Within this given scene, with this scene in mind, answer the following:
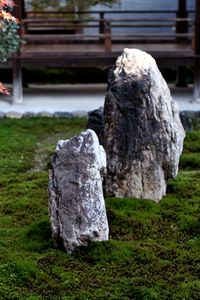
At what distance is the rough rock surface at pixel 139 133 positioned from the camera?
8.27 meters

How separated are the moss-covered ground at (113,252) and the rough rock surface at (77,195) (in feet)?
0.47

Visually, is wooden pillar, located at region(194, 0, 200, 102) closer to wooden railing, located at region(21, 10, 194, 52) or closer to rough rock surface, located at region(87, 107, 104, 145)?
wooden railing, located at region(21, 10, 194, 52)

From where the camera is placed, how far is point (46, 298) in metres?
6.22

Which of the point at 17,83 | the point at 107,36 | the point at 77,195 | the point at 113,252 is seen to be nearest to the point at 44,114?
the point at 17,83

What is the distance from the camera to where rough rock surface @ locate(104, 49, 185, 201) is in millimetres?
8273

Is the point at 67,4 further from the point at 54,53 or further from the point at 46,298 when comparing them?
the point at 46,298

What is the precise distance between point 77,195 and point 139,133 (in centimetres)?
152

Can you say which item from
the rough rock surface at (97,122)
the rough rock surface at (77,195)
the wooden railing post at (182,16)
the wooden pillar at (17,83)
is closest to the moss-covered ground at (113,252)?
the rough rock surface at (77,195)

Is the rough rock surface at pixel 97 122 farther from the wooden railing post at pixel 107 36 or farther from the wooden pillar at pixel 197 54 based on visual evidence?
the wooden pillar at pixel 197 54

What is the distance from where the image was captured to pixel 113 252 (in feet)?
22.8

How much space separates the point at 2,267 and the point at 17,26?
8016 millimetres

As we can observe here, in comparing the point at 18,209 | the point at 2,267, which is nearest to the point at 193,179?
the point at 18,209

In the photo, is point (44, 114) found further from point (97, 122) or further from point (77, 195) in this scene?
point (77, 195)

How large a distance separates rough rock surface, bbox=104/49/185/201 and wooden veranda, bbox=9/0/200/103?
6232 millimetres
